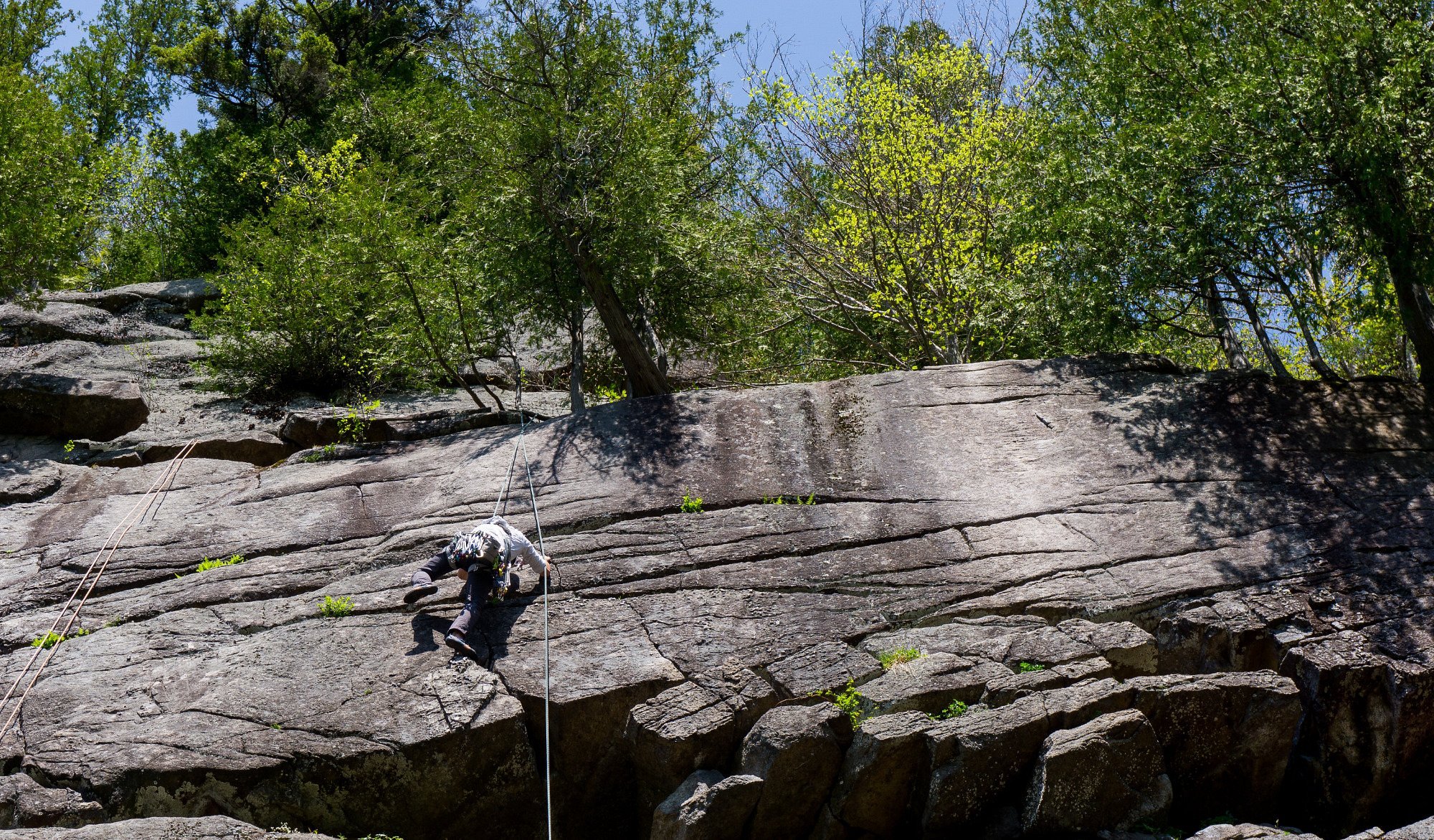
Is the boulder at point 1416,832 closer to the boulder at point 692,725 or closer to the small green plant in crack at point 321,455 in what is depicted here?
the boulder at point 692,725

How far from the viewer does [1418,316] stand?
595 inches

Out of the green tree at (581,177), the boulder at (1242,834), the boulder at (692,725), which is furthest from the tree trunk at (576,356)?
the boulder at (1242,834)

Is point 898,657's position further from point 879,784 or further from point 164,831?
point 164,831

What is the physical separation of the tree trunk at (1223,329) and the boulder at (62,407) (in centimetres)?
1699

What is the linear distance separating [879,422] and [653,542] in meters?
4.00

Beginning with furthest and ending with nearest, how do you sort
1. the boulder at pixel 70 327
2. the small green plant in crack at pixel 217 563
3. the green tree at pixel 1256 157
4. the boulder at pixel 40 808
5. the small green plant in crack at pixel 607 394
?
the boulder at pixel 70 327
the small green plant in crack at pixel 607 394
the green tree at pixel 1256 157
the small green plant in crack at pixel 217 563
the boulder at pixel 40 808

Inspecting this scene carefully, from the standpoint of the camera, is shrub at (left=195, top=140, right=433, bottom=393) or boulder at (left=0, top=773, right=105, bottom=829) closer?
boulder at (left=0, top=773, right=105, bottom=829)

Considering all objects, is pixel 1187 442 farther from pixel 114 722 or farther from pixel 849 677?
pixel 114 722

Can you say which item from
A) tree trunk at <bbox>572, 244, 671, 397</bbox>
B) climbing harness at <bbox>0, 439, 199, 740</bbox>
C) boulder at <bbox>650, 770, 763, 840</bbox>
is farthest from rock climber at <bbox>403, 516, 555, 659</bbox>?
tree trunk at <bbox>572, 244, 671, 397</bbox>

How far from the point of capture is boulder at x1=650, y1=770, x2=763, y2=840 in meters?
9.17

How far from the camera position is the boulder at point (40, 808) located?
30.9ft

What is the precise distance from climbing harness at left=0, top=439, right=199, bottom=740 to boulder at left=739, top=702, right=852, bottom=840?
7.24 meters

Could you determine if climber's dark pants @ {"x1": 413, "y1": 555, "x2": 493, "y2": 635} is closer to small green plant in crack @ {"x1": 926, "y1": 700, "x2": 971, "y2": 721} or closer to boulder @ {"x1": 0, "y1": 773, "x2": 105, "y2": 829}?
boulder @ {"x1": 0, "y1": 773, "x2": 105, "y2": 829}

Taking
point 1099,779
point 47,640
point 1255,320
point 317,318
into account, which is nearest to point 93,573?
point 47,640
